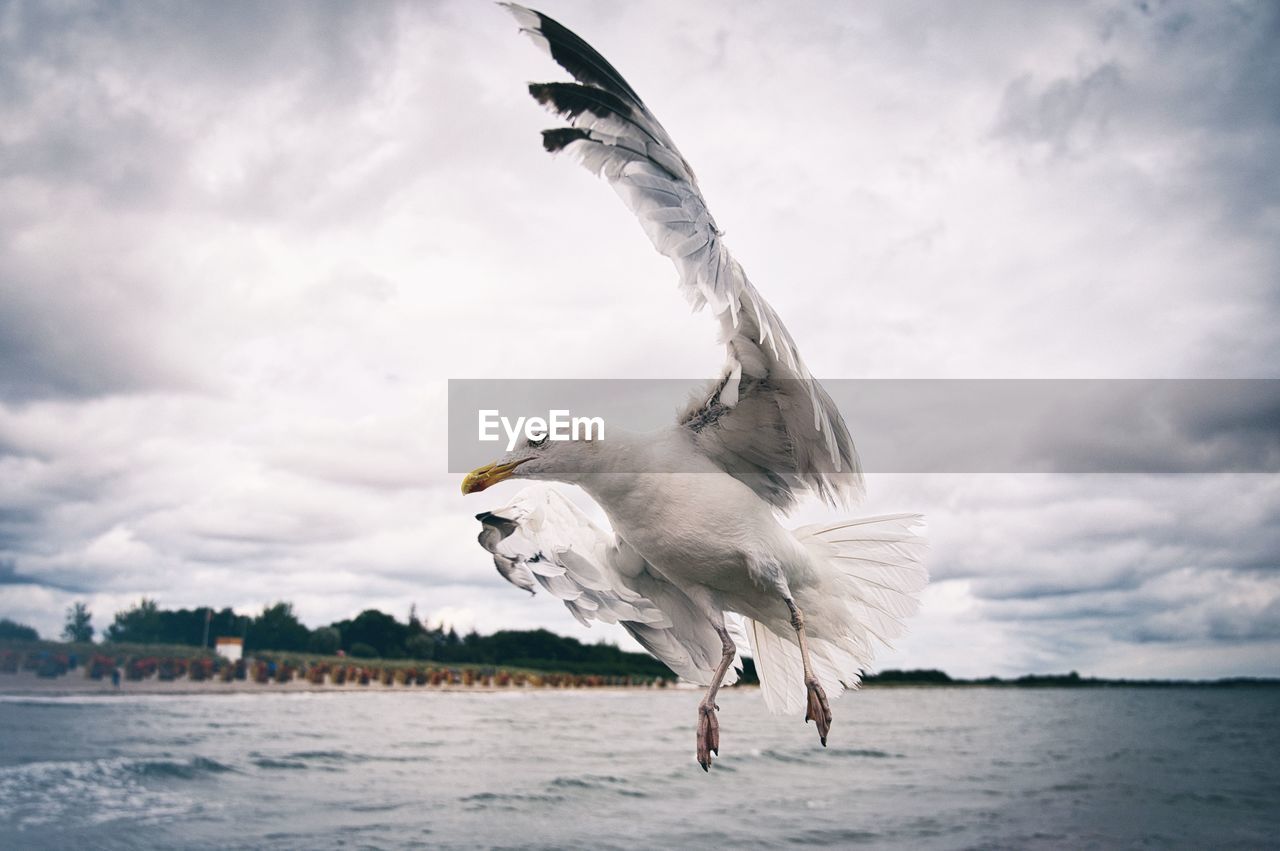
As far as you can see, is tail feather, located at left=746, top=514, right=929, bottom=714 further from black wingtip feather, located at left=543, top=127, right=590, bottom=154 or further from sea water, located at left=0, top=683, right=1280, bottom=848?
sea water, located at left=0, top=683, right=1280, bottom=848

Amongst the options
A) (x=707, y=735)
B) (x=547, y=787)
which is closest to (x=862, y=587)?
(x=707, y=735)

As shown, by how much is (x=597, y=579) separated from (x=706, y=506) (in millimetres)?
1159

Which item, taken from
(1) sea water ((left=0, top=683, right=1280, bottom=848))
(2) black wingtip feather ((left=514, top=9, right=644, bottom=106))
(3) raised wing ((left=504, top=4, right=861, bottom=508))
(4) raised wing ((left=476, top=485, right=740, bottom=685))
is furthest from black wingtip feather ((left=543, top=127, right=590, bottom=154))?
(1) sea water ((left=0, top=683, right=1280, bottom=848))

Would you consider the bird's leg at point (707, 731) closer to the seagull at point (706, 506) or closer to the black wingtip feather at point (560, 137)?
the seagull at point (706, 506)

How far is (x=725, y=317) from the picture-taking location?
12.1 ft

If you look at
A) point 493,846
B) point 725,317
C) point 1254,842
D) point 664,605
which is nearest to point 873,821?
point 1254,842

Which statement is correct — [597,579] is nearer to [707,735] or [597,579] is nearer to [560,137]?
[707,735]

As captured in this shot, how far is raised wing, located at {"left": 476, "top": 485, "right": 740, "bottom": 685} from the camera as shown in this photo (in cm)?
485

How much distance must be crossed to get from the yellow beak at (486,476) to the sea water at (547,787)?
16658mm

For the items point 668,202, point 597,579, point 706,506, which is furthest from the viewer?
point 597,579

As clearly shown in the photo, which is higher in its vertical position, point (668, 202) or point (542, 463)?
point (668, 202)

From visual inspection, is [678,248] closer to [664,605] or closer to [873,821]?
[664,605]

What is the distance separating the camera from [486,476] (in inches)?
161

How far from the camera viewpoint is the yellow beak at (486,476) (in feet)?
13.4
